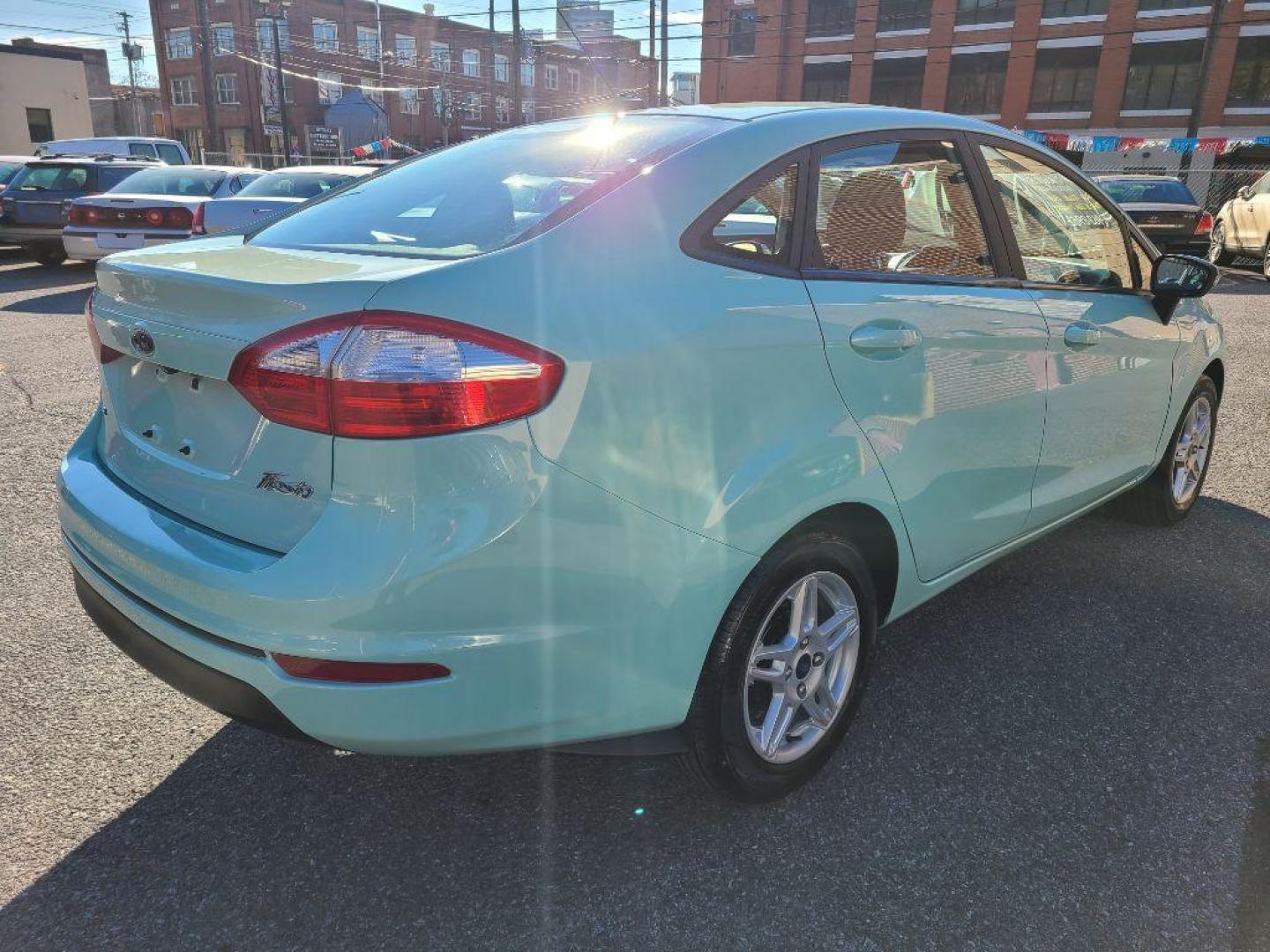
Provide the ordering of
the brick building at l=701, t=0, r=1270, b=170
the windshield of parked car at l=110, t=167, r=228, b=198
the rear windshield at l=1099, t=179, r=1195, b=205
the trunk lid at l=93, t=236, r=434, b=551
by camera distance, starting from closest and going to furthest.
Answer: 1. the trunk lid at l=93, t=236, r=434, b=551
2. the windshield of parked car at l=110, t=167, r=228, b=198
3. the rear windshield at l=1099, t=179, r=1195, b=205
4. the brick building at l=701, t=0, r=1270, b=170

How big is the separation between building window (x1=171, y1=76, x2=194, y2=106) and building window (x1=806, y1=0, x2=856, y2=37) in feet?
109

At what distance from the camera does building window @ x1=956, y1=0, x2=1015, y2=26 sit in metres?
42.2

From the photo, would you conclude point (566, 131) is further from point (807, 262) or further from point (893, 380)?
point (893, 380)

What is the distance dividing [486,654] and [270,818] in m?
0.98

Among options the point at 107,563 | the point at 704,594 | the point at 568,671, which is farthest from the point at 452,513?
the point at 107,563

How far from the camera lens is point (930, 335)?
2457 mm

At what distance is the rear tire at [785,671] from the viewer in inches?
82.7

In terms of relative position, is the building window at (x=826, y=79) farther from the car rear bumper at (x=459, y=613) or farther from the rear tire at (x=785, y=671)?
the car rear bumper at (x=459, y=613)

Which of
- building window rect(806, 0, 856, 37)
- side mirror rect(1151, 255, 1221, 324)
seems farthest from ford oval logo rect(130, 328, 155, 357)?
building window rect(806, 0, 856, 37)

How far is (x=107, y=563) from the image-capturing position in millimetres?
2094

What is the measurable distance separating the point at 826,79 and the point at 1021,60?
944 cm

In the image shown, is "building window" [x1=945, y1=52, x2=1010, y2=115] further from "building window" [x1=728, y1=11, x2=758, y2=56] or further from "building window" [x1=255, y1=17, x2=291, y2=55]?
"building window" [x1=255, y1=17, x2=291, y2=55]

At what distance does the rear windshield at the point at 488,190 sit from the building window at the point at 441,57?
6009cm

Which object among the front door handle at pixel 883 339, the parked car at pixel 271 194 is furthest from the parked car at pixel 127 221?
the front door handle at pixel 883 339
